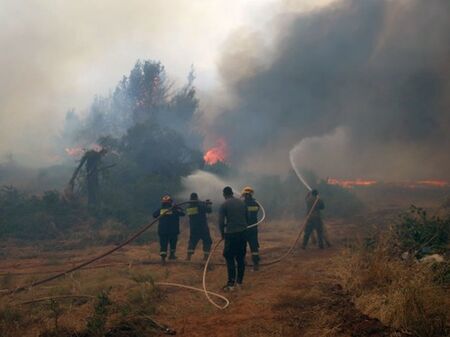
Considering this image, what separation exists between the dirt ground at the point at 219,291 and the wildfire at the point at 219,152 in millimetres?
22335

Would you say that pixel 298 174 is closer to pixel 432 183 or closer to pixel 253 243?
pixel 432 183

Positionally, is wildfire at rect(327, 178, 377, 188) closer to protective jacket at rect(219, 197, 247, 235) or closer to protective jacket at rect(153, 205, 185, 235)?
protective jacket at rect(153, 205, 185, 235)

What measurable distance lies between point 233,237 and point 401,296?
4020 mm

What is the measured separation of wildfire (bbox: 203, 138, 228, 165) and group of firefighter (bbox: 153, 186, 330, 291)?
2208 cm

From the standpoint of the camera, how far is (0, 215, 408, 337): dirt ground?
5684 mm

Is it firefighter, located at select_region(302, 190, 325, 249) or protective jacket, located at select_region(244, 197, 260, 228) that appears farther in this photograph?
firefighter, located at select_region(302, 190, 325, 249)

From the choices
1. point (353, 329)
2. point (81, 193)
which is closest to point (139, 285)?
point (353, 329)

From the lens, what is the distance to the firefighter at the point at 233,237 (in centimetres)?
848

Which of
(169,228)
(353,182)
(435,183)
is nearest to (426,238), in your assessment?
(169,228)

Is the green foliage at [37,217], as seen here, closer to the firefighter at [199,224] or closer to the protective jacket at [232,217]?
the firefighter at [199,224]

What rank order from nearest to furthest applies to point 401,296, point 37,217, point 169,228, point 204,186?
point 401,296 → point 169,228 → point 37,217 → point 204,186

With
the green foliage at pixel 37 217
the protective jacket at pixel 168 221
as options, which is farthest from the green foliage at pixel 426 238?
the green foliage at pixel 37 217

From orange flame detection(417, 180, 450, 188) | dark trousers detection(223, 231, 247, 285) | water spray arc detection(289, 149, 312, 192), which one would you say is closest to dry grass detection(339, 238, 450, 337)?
dark trousers detection(223, 231, 247, 285)

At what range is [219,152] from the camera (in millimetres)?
37500
